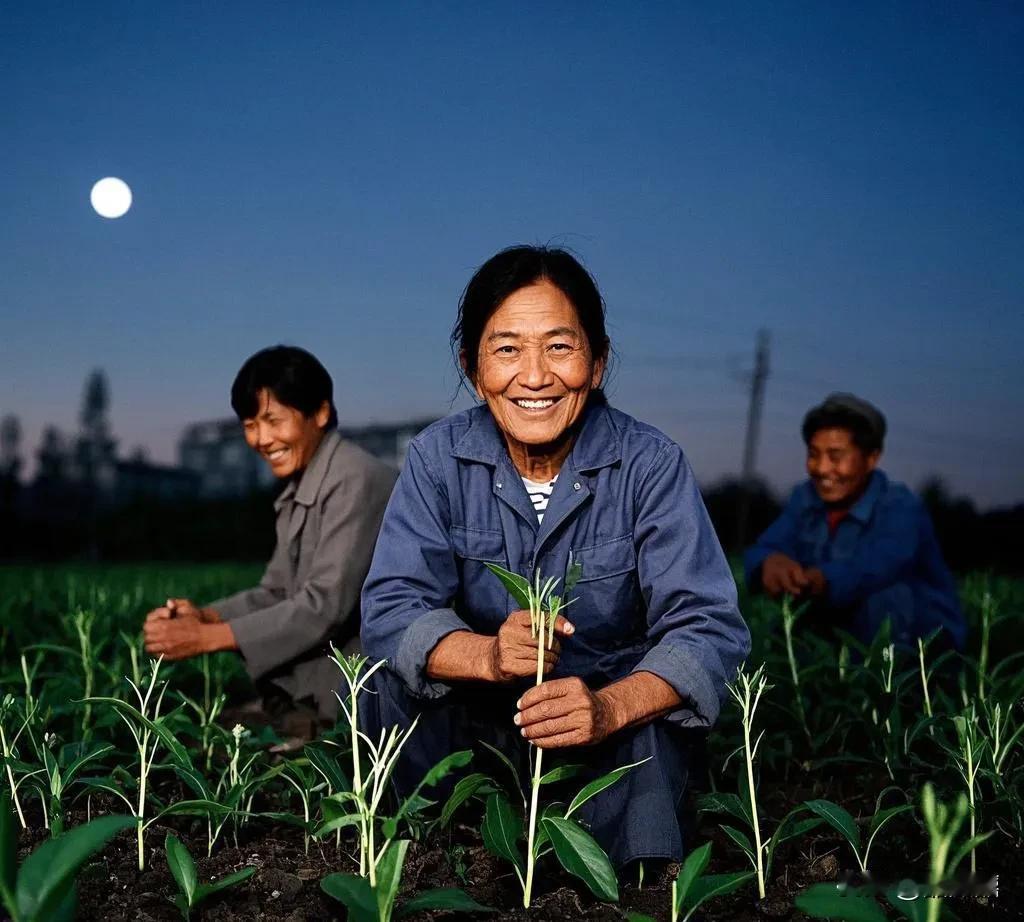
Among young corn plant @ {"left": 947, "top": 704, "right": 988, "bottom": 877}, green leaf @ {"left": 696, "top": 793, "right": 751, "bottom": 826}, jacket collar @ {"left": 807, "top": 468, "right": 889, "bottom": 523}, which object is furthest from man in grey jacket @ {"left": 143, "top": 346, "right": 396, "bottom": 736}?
jacket collar @ {"left": 807, "top": 468, "right": 889, "bottom": 523}

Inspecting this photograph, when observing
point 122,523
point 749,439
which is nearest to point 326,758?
point 749,439

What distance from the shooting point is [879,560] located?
4293 mm

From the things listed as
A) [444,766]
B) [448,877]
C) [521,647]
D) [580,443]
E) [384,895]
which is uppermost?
[580,443]

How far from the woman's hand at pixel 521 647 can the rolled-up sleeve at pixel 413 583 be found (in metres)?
0.24

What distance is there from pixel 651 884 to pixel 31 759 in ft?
6.12

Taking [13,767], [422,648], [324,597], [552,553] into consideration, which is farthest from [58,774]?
[324,597]

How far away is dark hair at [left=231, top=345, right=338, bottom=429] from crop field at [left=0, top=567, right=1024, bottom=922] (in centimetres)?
102

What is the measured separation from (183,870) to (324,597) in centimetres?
172

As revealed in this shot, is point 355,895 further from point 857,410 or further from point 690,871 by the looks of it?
point 857,410

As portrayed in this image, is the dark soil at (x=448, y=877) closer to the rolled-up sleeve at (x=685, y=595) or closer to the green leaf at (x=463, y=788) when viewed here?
the green leaf at (x=463, y=788)

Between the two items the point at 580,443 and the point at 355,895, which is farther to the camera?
the point at 580,443

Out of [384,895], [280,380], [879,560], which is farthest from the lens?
[879,560]

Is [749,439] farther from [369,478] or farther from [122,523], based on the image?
[369,478]

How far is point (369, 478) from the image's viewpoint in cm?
367
